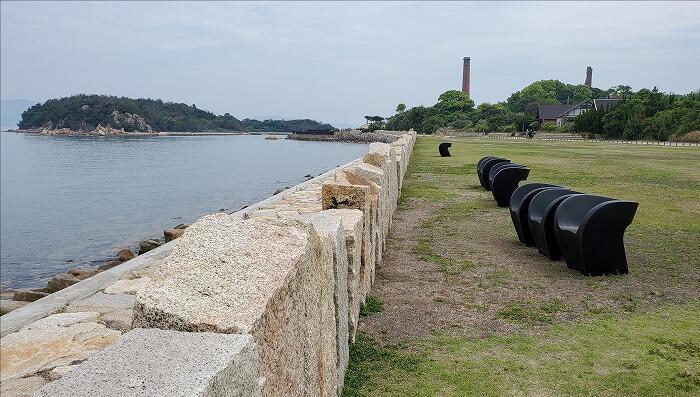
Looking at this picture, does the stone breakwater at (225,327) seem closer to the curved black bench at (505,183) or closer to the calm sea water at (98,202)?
the curved black bench at (505,183)

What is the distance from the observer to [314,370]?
3121 mm

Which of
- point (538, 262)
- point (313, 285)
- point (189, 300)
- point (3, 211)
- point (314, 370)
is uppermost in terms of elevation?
point (189, 300)

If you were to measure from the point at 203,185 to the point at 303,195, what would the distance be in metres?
24.7

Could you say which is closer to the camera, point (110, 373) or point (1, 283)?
point (110, 373)

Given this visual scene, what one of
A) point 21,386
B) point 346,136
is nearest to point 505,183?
point 21,386

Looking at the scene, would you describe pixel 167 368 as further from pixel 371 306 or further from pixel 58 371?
pixel 371 306

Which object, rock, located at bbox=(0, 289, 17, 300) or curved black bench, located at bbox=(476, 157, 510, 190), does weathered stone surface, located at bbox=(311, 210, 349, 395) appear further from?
curved black bench, located at bbox=(476, 157, 510, 190)

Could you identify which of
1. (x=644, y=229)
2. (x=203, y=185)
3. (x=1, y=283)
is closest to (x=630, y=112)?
(x=203, y=185)

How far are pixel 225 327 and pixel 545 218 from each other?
250 inches

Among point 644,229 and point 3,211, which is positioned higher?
point 644,229

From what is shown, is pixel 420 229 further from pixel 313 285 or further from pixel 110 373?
pixel 110 373

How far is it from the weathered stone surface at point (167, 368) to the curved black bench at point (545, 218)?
6401 millimetres

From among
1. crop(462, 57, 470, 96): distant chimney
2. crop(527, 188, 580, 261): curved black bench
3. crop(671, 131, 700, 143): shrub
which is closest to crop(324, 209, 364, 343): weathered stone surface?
crop(527, 188, 580, 261): curved black bench

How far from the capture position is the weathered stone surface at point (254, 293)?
2.11 m
